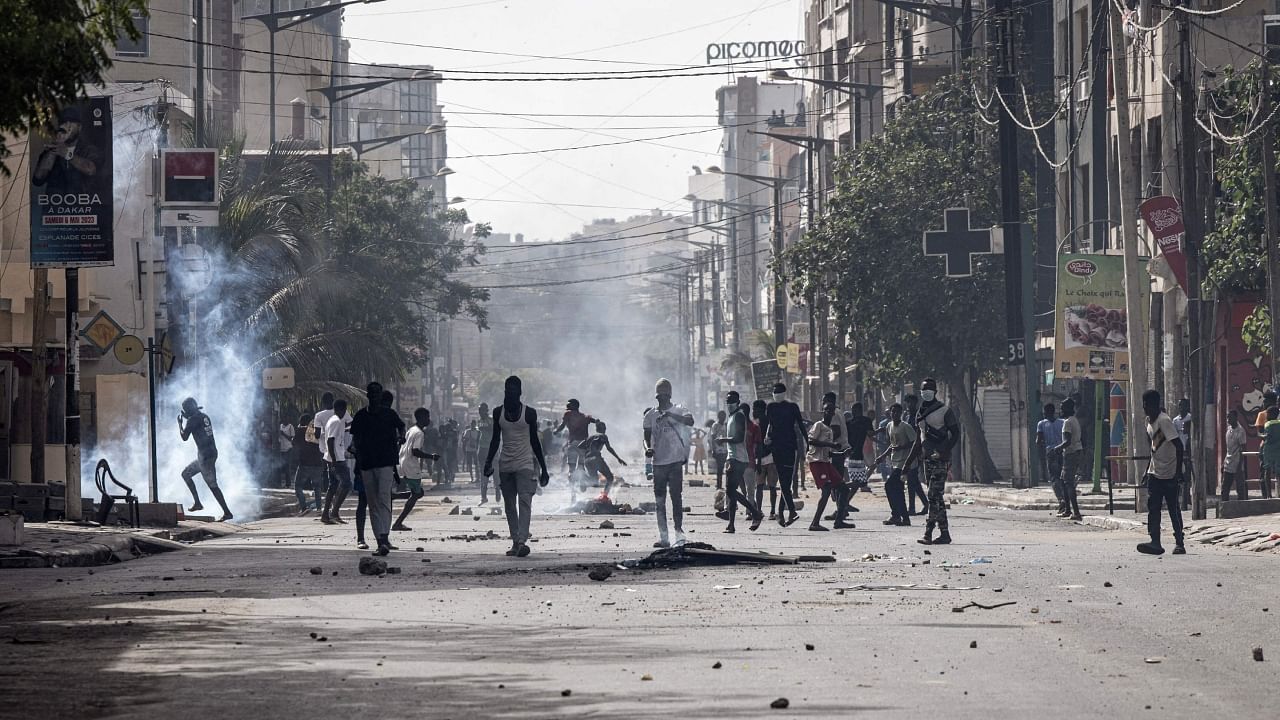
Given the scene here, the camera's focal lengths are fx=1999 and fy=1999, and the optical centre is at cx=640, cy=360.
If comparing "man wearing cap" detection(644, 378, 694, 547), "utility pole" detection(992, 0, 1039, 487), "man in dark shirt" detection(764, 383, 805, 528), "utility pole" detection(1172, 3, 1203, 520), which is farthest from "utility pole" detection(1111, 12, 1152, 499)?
"man wearing cap" detection(644, 378, 694, 547)

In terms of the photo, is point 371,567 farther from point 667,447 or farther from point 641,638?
point 641,638

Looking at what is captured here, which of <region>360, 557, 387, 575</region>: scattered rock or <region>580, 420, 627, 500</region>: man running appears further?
<region>580, 420, 627, 500</region>: man running

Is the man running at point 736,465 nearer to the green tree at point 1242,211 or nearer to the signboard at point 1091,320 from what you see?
the signboard at point 1091,320

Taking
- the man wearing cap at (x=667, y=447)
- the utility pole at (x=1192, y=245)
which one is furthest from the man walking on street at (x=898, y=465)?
the man wearing cap at (x=667, y=447)

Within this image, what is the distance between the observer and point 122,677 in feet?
33.8

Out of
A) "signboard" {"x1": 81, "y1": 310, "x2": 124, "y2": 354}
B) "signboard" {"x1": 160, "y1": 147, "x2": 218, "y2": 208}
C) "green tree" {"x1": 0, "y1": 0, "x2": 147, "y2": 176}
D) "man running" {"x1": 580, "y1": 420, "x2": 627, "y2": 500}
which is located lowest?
"man running" {"x1": 580, "y1": 420, "x2": 627, "y2": 500}

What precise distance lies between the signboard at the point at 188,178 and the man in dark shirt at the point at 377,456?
13.7 metres

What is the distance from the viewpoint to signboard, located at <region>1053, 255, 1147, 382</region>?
3159 cm

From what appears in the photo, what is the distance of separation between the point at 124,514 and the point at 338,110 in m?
86.8

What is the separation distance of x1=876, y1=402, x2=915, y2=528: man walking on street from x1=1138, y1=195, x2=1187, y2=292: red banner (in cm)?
426

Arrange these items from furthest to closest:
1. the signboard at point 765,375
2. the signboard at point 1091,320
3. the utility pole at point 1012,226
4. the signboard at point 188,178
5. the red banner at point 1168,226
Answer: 1. the signboard at point 765,375
2. the utility pole at point 1012,226
3. the signboard at point 188,178
4. the signboard at point 1091,320
5. the red banner at point 1168,226

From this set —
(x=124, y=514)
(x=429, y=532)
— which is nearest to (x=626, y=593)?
(x=429, y=532)

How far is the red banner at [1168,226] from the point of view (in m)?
27.3

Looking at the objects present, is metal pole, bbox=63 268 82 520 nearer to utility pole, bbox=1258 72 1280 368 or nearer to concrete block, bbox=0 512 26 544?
concrete block, bbox=0 512 26 544
